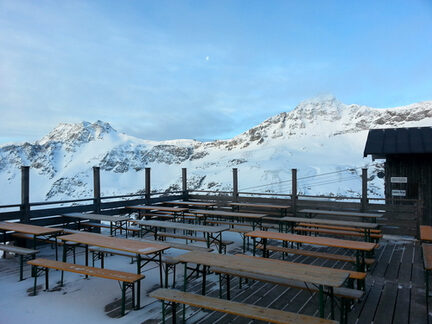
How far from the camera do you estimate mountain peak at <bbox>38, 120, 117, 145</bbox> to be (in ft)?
426

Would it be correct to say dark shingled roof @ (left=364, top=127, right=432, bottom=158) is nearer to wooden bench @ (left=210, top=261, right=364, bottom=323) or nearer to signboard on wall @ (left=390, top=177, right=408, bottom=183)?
signboard on wall @ (left=390, top=177, right=408, bottom=183)

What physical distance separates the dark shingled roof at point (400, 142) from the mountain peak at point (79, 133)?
134 m

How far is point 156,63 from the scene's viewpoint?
10.9 metres

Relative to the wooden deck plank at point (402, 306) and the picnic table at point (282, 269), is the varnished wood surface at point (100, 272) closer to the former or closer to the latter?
the picnic table at point (282, 269)

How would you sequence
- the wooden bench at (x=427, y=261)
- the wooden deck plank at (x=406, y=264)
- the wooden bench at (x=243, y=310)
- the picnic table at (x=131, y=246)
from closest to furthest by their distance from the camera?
the wooden bench at (x=243, y=310)
the wooden bench at (x=427, y=261)
the picnic table at (x=131, y=246)
the wooden deck plank at (x=406, y=264)

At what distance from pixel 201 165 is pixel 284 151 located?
704 inches

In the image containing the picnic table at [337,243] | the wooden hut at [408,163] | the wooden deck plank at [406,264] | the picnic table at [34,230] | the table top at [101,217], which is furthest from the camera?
the wooden hut at [408,163]

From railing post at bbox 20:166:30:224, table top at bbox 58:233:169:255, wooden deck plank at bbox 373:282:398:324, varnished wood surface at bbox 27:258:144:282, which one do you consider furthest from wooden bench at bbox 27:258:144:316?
railing post at bbox 20:166:30:224

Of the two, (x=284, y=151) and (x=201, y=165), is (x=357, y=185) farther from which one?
(x=201, y=165)

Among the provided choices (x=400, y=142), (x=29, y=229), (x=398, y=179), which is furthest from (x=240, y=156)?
(x=29, y=229)

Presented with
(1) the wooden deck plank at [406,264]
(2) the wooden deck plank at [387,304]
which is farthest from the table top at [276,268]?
(1) the wooden deck plank at [406,264]

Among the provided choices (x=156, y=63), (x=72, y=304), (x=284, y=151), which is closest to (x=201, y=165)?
(x=284, y=151)

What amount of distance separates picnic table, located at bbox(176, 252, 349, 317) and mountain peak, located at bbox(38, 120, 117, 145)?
137552 mm

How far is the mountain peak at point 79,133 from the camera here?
129875 mm
